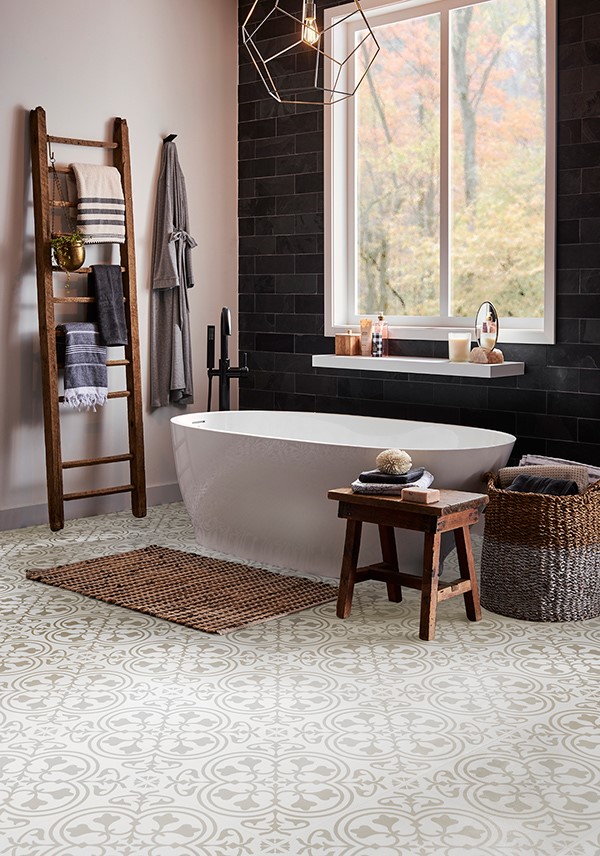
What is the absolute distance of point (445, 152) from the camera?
5406 millimetres

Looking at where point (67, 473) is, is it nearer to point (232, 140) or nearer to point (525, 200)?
point (232, 140)

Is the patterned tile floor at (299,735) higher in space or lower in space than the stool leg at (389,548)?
lower

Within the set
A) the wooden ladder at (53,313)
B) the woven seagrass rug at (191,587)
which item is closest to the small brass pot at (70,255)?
the wooden ladder at (53,313)

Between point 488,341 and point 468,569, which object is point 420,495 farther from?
point 488,341

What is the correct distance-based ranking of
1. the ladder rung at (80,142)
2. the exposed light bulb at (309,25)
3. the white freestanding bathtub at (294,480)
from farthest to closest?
the ladder rung at (80,142)
the white freestanding bathtub at (294,480)
the exposed light bulb at (309,25)

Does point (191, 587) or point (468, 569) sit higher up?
point (468, 569)

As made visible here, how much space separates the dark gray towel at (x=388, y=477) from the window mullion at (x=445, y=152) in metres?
1.91

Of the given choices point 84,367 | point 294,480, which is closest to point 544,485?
point 294,480

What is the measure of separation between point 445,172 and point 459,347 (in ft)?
3.37

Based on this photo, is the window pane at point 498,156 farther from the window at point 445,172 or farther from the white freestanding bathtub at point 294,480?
the white freestanding bathtub at point 294,480

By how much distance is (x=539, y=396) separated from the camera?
16.4 feet

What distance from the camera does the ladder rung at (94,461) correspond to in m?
5.44

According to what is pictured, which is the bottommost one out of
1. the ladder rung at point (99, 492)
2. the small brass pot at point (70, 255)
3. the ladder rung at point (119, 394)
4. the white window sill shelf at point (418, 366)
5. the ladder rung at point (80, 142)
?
the ladder rung at point (99, 492)

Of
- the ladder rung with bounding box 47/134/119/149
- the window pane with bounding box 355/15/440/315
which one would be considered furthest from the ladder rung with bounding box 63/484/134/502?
the ladder rung with bounding box 47/134/119/149
